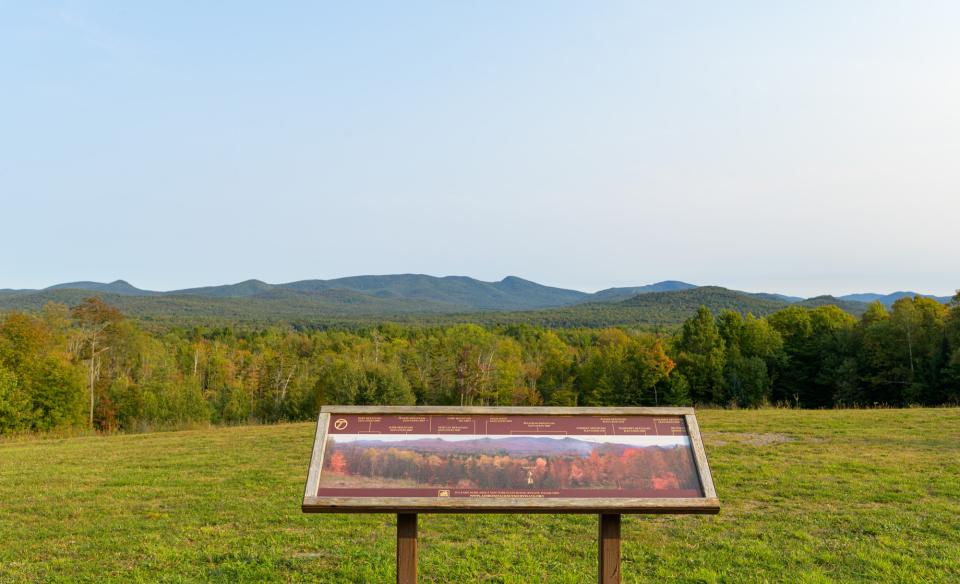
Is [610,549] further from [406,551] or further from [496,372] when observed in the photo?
[496,372]

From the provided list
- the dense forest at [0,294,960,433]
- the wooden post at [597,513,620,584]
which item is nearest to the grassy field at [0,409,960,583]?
the wooden post at [597,513,620,584]

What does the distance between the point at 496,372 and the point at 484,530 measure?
5109 cm

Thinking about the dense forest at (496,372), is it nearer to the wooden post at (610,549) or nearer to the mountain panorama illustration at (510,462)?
the mountain panorama illustration at (510,462)

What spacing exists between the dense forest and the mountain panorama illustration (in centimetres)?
2179

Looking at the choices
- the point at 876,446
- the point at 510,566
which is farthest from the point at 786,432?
the point at 510,566

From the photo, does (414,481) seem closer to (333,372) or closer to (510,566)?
(510,566)

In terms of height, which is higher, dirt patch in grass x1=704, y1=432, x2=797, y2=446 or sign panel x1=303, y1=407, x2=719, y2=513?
sign panel x1=303, y1=407, x2=719, y2=513

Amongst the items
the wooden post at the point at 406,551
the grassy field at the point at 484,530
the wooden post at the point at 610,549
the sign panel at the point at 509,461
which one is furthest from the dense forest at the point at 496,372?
the wooden post at the point at 610,549

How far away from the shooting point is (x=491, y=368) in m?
59.9

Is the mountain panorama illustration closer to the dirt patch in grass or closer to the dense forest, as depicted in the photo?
the dirt patch in grass

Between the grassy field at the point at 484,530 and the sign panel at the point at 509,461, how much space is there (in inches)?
76.5

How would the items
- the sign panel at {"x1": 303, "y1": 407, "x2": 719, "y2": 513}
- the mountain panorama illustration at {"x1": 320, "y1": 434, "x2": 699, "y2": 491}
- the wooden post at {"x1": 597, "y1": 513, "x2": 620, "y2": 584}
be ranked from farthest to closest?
1. the wooden post at {"x1": 597, "y1": 513, "x2": 620, "y2": 584}
2. the mountain panorama illustration at {"x1": 320, "y1": 434, "x2": 699, "y2": 491}
3. the sign panel at {"x1": 303, "y1": 407, "x2": 719, "y2": 513}

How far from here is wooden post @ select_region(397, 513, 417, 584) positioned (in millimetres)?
4969

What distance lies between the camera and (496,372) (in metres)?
58.9
